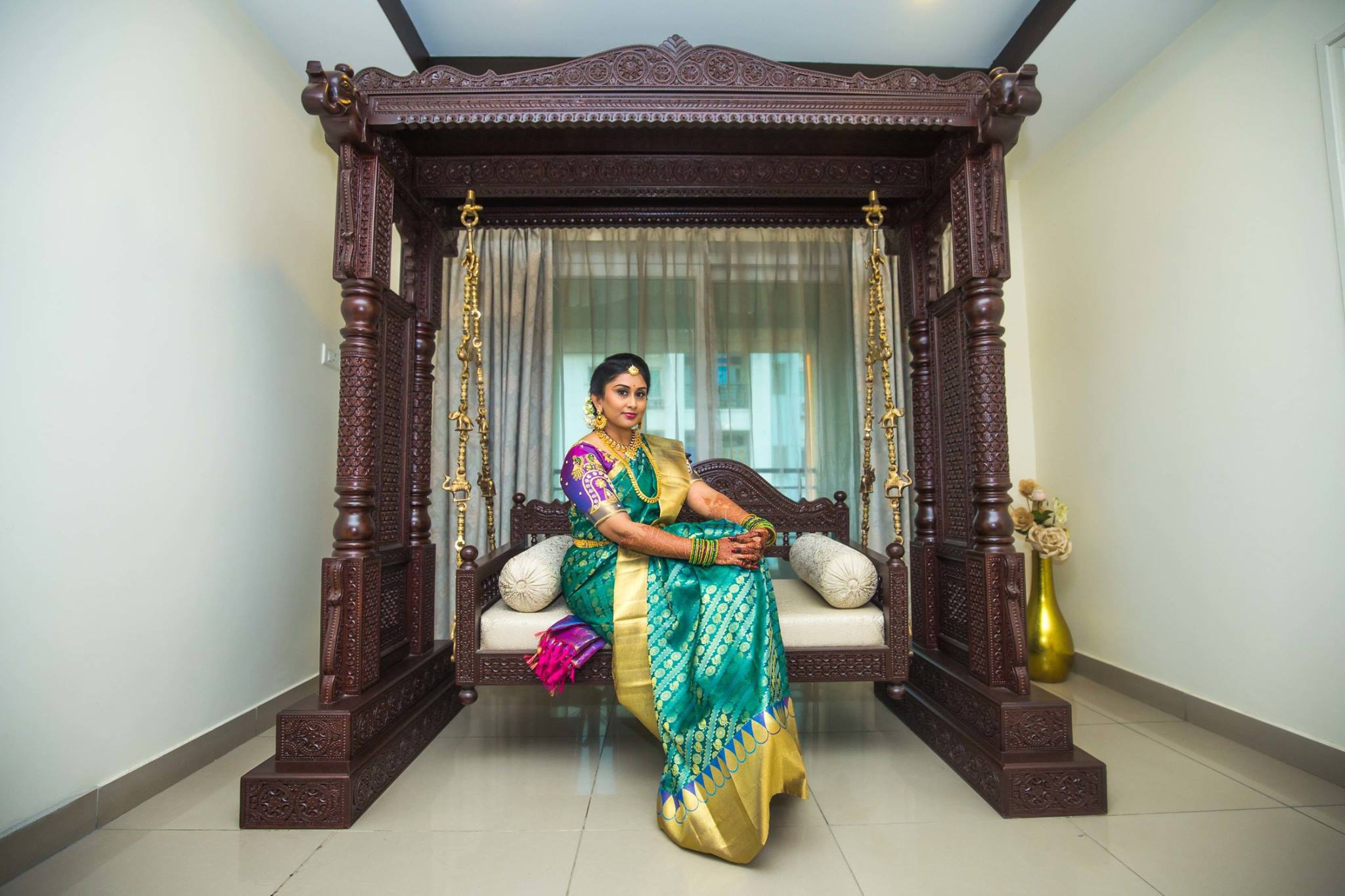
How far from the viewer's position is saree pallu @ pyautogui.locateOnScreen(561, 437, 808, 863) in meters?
1.79

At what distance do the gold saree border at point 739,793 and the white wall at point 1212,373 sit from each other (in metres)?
1.84

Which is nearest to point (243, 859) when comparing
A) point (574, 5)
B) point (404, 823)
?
point (404, 823)

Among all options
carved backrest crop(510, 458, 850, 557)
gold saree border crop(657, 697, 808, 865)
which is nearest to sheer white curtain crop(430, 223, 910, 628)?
carved backrest crop(510, 458, 850, 557)

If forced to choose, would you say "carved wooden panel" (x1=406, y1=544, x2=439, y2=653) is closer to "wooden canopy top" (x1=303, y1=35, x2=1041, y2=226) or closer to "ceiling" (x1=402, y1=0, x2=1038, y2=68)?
"wooden canopy top" (x1=303, y1=35, x2=1041, y2=226)

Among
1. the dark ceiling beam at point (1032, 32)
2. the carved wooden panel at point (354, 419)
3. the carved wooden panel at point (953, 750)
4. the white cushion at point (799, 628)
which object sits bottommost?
the carved wooden panel at point (953, 750)

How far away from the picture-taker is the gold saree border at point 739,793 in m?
1.74

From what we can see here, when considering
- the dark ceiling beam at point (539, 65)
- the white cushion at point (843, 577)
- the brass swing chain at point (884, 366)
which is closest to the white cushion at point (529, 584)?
the white cushion at point (843, 577)

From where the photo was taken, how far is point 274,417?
2.81 metres

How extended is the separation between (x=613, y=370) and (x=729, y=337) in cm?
158

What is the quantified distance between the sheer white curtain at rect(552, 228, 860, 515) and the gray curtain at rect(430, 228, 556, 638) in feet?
0.36

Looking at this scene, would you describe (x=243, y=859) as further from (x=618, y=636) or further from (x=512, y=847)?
(x=618, y=636)

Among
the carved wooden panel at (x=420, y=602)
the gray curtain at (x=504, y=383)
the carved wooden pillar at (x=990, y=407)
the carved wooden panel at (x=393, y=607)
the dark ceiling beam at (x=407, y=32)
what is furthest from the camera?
the gray curtain at (x=504, y=383)

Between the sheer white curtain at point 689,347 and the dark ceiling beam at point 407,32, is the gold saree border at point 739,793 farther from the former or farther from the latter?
the dark ceiling beam at point 407,32

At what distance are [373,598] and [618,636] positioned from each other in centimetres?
85
